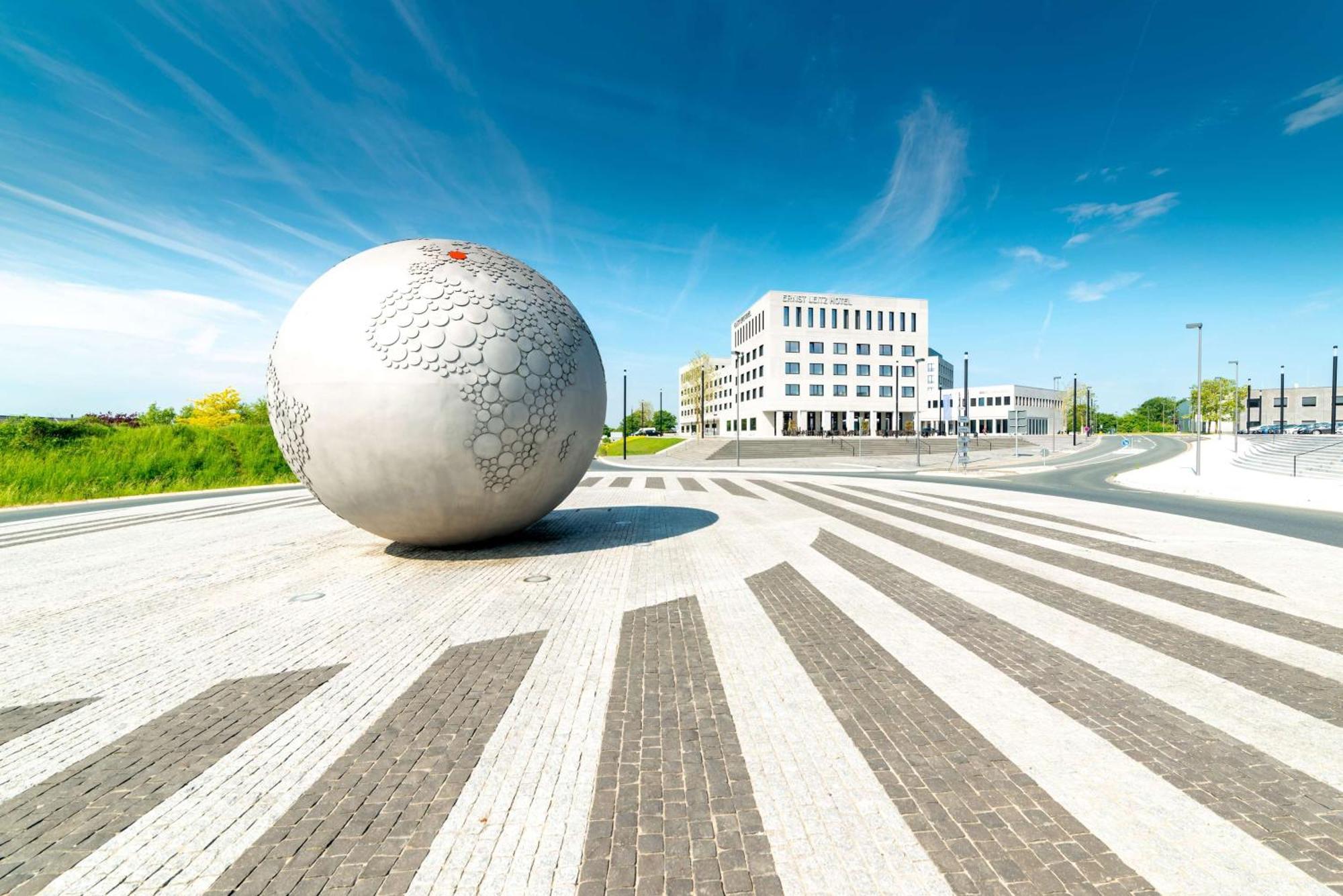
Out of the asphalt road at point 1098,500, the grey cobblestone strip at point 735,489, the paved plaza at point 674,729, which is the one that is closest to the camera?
the paved plaza at point 674,729

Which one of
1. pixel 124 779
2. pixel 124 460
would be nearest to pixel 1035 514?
pixel 124 779

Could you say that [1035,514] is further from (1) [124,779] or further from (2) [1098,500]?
(1) [124,779]

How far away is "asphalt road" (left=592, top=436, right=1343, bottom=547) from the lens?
12023 millimetres

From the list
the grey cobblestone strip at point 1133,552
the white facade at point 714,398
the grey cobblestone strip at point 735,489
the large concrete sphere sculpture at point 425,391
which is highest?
the white facade at point 714,398

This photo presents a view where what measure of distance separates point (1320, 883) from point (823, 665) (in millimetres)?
2869

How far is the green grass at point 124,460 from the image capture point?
1880 centimetres

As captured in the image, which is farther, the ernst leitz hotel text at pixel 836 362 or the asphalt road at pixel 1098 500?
the ernst leitz hotel text at pixel 836 362

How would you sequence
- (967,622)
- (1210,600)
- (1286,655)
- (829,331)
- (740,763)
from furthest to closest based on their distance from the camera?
(829,331) < (1210,600) < (967,622) < (1286,655) < (740,763)

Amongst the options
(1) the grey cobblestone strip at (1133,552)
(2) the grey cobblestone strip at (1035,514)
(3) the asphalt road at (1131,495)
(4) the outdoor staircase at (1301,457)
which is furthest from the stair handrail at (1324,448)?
(1) the grey cobblestone strip at (1133,552)

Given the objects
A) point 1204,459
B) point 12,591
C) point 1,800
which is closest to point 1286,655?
point 1,800

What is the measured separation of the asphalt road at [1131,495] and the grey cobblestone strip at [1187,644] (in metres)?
7.59

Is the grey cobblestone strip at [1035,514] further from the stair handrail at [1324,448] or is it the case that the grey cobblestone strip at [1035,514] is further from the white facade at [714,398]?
the white facade at [714,398]

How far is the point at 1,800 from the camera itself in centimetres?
313

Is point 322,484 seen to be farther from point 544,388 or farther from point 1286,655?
point 1286,655
